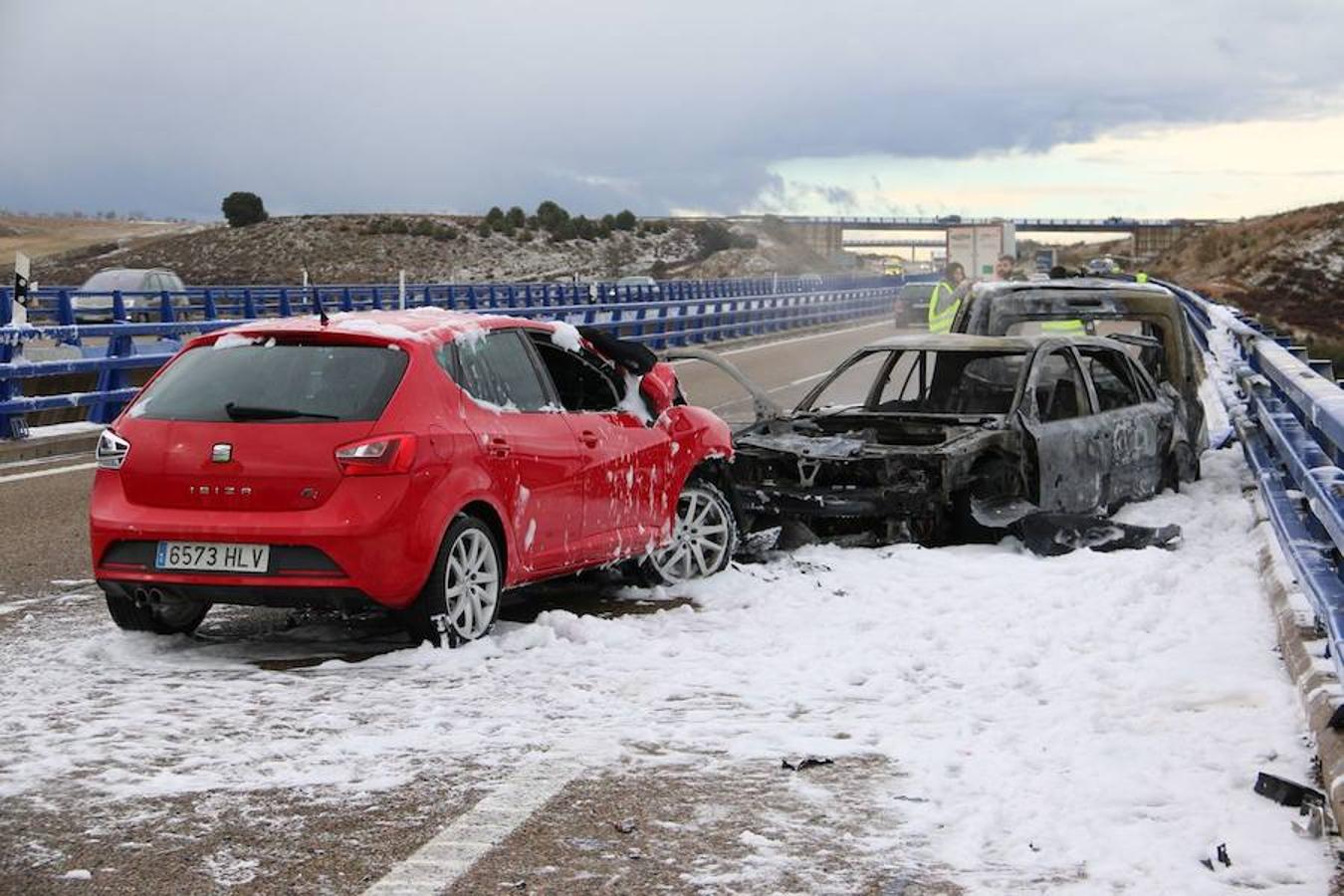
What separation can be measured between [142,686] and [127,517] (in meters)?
0.85

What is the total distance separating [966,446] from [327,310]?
29.2 m

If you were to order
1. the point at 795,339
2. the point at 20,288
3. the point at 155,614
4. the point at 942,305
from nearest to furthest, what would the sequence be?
the point at 155,614 < the point at 20,288 < the point at 942,305 < the point at 795,339

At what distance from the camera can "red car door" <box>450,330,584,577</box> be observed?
7.96 m

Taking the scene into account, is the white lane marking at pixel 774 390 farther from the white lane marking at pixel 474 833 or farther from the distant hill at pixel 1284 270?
Result: the distant hill at pixel 1284 270

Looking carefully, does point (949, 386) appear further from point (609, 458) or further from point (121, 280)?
point (121, 280)

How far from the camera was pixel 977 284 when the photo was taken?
15008 millimetres

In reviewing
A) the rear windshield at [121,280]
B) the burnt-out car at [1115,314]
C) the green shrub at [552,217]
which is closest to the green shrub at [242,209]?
the green shrub at [552,217]

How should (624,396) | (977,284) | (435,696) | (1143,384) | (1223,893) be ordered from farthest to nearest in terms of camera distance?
(977,284)
(1143,384)
(624,396)
(435,696)
(1223,893)

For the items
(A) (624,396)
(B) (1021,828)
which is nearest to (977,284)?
(A) (624,396)

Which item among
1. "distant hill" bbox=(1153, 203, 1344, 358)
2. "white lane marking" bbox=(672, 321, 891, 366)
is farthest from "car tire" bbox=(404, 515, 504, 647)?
"distant hill" bbox=(1153, 203, 1344, 358)

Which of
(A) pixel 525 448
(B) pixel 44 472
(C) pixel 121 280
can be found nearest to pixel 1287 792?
(A) pixel 525 448

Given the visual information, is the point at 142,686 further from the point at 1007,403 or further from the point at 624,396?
the point at 1007,403

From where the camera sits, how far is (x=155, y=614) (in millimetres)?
7945

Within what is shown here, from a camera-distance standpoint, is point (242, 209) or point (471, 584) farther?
point (242, 209)
